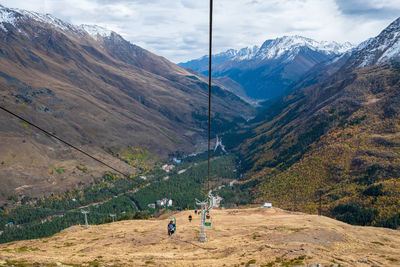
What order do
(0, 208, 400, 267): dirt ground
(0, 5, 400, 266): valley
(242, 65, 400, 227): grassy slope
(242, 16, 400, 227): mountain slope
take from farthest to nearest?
(242, 65, 400, 227): grassy slope → (242, 16, 400, 227): mountain slope → (0, 5, 400, 266): valley → (0, 208, 400, 267): dirt ground

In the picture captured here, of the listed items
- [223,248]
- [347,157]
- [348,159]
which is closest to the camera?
[223,248]

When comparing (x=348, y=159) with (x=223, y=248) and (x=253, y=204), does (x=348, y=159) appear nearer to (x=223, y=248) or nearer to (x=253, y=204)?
(x=253, y=204)

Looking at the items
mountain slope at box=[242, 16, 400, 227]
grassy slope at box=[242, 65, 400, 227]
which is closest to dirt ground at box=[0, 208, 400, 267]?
mountain slope at box=[242, 16, 400, 227]

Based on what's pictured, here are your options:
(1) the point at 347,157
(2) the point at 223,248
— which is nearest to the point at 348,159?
(1) the point at 347,157

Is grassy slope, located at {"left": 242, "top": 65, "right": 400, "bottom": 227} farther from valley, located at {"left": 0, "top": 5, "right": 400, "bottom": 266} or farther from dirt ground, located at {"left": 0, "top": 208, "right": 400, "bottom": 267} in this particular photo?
dirt ground, located at {"left": 0, "top": 208, "right": 400, "bottom": 267}

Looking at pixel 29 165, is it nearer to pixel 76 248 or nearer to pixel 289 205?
pixel 76 248

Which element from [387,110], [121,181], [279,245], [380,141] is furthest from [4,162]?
[387,110]
